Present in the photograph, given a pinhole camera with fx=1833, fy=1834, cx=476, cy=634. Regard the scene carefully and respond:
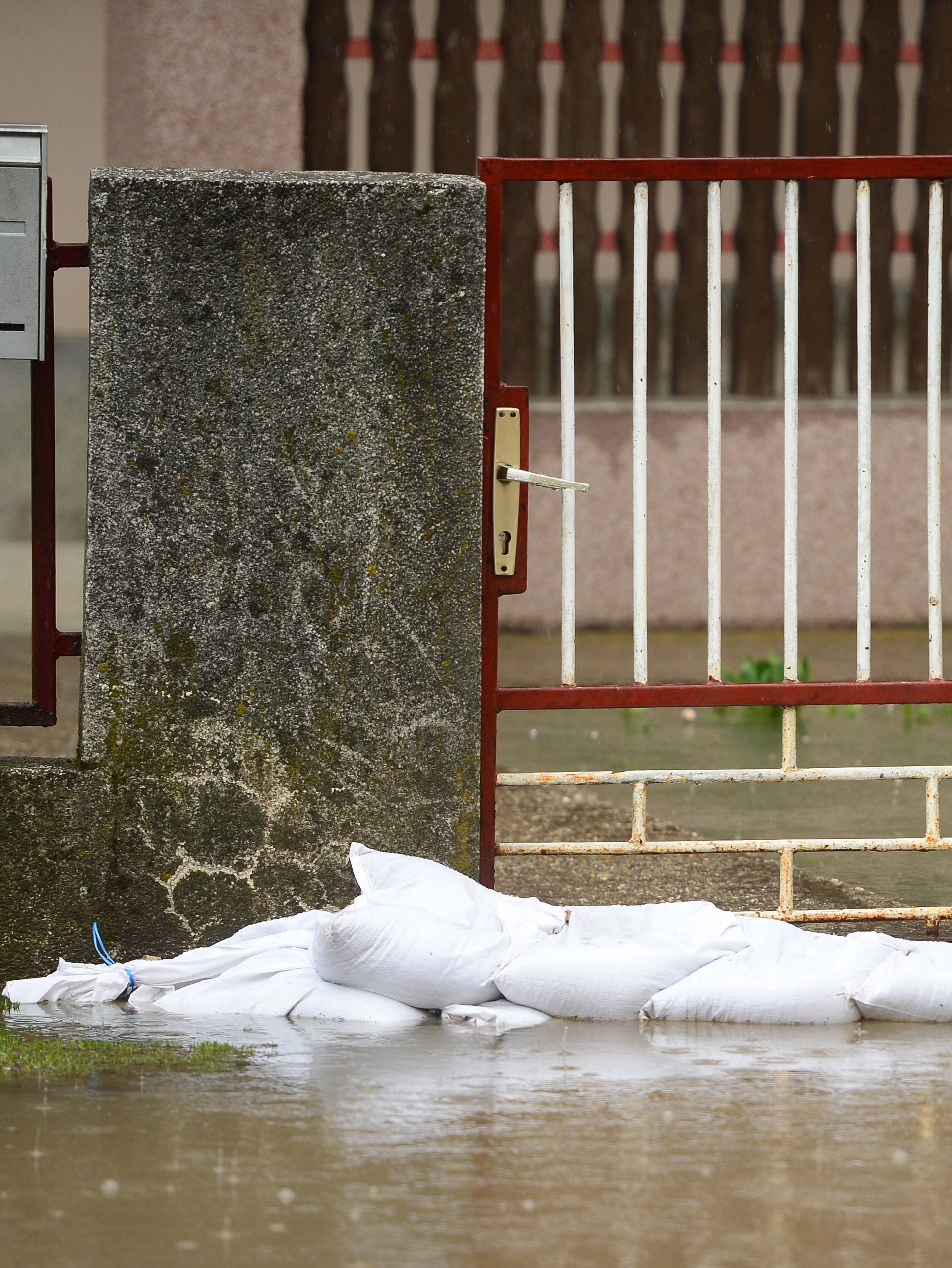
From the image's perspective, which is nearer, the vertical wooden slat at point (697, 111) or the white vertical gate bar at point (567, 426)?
the white vertical gate bar at point (567, 426)

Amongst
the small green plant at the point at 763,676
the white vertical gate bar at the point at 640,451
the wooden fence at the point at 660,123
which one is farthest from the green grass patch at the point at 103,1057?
the wooden fence at the point at 660,123

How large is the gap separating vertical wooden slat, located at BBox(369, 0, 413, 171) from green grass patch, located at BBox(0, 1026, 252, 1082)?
22.2 ft

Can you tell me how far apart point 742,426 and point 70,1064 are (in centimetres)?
711

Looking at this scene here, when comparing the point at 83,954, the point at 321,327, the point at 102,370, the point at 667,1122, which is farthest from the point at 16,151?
the point at 667,1122

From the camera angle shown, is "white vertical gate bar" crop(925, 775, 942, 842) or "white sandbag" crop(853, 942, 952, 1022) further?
"white vertical gate bar" crop(925, 775, 942, 842)

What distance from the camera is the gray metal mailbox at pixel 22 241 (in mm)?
3475

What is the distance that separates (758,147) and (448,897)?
267 inches

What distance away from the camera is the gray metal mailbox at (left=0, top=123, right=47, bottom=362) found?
3475 millimetres

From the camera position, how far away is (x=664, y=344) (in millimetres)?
9438

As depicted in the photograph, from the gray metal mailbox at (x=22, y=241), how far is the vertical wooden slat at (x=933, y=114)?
6669 mm

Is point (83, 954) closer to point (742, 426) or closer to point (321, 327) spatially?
point (321, 327)

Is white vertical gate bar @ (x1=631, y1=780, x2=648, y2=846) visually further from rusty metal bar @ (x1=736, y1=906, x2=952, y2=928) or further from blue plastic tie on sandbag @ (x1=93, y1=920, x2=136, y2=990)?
blue plastic tie on sandbag @ (x1=93, y1=920, x2=136, y2=990)

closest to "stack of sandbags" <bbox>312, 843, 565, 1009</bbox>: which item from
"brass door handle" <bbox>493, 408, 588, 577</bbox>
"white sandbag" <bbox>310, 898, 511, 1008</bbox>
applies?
"white sandbag" <bbox>310, 898, 511, 1008</bbox>

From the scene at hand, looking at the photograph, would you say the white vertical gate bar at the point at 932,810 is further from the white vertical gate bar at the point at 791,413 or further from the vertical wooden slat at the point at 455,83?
the vertical wooden slat at the point at 455,83
